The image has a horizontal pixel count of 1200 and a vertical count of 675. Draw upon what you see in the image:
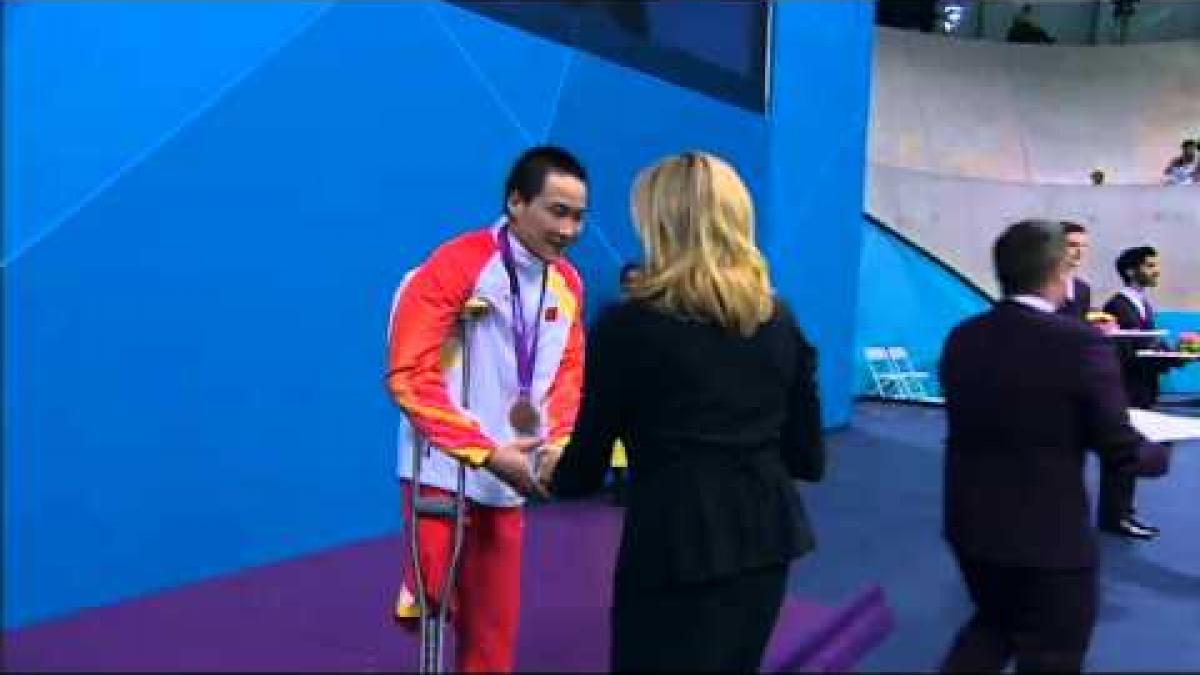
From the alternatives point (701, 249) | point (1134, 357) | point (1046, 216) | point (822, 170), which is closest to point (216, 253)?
point (701, 249)

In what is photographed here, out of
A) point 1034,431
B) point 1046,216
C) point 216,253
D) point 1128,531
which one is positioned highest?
point 1046,216

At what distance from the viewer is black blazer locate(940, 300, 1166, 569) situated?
2.53m

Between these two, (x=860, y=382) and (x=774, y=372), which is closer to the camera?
(x=774, y=372)

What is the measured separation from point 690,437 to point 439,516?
0.79 metres

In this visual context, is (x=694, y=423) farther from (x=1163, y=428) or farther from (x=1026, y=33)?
(x=1026, y=33)

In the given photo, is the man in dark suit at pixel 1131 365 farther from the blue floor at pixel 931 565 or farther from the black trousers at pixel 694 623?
the black trousers at pixel 694 623

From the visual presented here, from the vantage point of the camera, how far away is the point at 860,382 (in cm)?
1151

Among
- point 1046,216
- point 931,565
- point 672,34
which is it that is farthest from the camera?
point 1046,216

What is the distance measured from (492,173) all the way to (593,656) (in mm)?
2479

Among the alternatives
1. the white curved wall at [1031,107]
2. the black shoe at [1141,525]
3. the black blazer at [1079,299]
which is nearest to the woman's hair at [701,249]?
the black blazer at [1079,299]

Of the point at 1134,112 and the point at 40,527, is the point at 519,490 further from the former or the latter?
the point at 1134,112

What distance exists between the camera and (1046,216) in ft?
50.9

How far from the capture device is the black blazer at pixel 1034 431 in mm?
2525

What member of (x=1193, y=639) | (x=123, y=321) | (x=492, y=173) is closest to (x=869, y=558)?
(x=1193, y=639)
